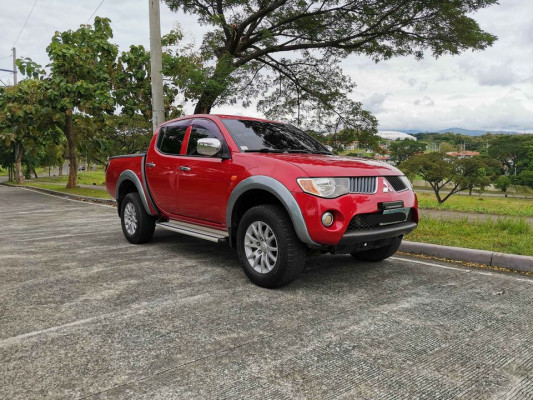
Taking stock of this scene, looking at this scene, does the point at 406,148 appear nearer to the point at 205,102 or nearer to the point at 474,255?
the point at 205,102

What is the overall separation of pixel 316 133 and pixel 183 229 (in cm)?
1051

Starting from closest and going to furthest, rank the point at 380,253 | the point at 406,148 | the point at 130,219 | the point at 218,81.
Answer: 1. the point at 380,253
2. the point at 130,219
3. the point at 218,81
4. the point at 406,148

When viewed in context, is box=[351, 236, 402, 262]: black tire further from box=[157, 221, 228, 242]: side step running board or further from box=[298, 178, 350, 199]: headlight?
box=[157, 221, 228, 242]: side step running board

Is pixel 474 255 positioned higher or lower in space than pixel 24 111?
lower

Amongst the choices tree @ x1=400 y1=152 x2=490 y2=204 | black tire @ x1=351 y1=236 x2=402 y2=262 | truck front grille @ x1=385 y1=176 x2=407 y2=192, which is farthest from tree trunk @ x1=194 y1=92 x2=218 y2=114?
tree @ x1=400 y1=152 x2=490 y2=204

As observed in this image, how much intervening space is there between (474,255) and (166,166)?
417 cm

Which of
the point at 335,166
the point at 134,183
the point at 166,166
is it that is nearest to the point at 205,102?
the point at 134,183

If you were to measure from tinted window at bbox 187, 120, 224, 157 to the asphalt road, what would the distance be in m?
1.48

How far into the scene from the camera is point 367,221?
4.02m

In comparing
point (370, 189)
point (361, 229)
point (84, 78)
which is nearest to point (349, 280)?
point (361, 229)

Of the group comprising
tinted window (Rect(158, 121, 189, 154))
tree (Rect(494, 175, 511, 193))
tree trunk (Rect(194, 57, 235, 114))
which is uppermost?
tree trunk (Rect(194, 57, 235, 114))

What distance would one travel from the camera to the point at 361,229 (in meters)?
4.00

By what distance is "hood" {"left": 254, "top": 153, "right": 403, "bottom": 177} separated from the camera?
12.9 ft

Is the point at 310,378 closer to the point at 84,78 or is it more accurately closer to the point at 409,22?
the point at 409,22
